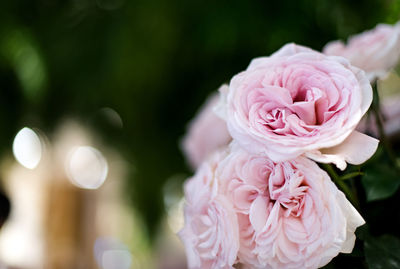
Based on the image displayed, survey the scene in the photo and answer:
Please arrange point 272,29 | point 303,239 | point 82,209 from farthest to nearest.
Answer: point 82,209
point 272,29
point 303,239

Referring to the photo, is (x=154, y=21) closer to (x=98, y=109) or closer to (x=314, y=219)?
(x=98, y=109)


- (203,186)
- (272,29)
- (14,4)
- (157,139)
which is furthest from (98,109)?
(203,186)

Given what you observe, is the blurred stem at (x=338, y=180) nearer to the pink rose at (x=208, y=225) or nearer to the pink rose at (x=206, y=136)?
the pink rose at (x=208, y=225)

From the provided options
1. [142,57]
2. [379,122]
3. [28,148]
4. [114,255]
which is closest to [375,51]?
[379,122]

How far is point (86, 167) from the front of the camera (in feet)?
4.04

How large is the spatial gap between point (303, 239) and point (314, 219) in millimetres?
13

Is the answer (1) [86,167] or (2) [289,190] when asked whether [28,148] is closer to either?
(1) [86,167]

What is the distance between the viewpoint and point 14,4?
99 centimetres

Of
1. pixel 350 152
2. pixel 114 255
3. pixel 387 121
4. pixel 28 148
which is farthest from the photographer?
pixel 114 255

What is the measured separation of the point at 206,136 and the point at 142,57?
418mm

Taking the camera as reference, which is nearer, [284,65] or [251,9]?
[284,65]

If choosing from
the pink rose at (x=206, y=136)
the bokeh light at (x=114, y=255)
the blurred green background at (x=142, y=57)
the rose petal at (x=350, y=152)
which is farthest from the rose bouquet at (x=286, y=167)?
the bokeh light at (x=114, y=255)

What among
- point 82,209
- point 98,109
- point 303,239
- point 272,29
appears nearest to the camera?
point 303,239

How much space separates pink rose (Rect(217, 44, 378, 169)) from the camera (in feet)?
0.93
